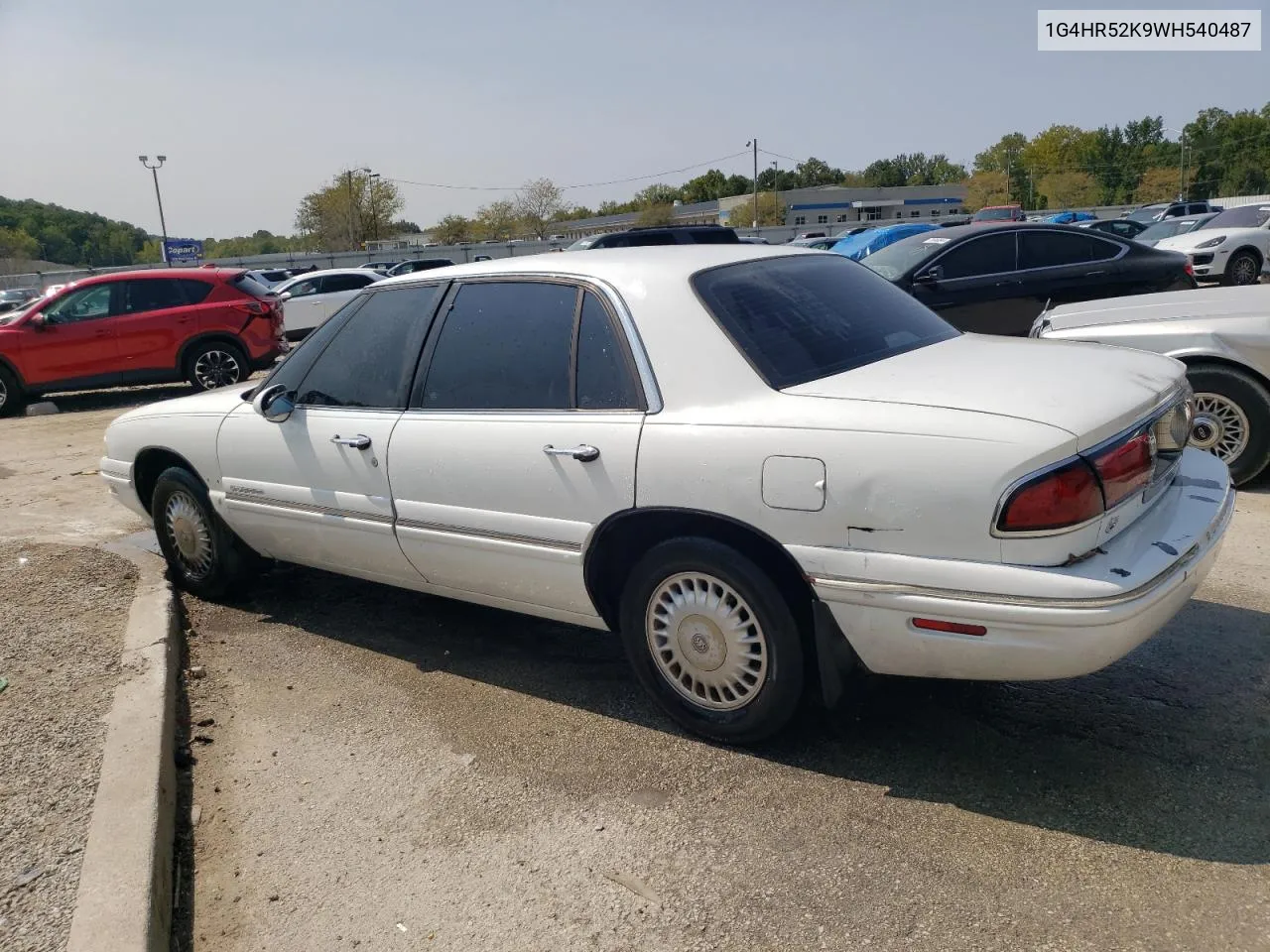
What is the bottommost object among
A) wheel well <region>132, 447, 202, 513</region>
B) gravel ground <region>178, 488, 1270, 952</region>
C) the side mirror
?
gravel ground <region>178, 488, 1270, 952</region>

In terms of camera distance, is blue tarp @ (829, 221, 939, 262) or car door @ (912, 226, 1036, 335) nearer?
car door @ (912, 226, 1036, 335)

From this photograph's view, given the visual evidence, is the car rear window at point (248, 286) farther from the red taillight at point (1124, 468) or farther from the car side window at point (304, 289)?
the red taillight at point (1124, 468)

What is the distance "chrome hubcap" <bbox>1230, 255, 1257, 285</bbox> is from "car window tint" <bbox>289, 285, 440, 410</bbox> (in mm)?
17323

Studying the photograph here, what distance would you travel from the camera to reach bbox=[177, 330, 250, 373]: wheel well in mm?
13148

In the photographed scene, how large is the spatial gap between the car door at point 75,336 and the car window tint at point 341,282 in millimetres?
8205

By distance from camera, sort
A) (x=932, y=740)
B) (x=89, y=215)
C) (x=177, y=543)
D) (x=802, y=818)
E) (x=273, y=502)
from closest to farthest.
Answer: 1. (x=802, y=818)
2. (x=932, y=740)
3. (x=273, y=502)
4. (x=177, y=543)
5. (x=89, y=215)

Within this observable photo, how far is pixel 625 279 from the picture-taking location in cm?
359

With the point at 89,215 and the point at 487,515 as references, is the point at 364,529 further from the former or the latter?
the point at 89,215

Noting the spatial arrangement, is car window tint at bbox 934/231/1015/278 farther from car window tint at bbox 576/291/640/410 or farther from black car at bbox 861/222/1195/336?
car window tint at bbox 576/291/640/410

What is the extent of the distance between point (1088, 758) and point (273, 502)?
345 centimetres

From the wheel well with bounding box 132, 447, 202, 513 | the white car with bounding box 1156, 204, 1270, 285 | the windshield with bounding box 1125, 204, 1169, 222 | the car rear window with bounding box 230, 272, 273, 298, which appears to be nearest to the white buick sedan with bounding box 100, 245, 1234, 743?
the wheel well with bounding box 132, 447, 202, 513

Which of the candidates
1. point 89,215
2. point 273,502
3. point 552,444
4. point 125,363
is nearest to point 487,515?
point 552,444

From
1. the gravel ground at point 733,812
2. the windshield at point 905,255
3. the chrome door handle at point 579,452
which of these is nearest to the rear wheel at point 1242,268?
the windshield at point 905,255

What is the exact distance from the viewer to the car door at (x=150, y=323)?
13.0m
